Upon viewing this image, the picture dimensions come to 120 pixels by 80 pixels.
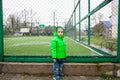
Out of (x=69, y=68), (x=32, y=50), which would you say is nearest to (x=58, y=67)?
(x=69, y=68)

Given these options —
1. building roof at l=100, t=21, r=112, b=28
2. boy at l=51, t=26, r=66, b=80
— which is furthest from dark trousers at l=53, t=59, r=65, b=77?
building roof at l=100, t=21, r=112, b=28

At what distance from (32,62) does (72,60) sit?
922mm

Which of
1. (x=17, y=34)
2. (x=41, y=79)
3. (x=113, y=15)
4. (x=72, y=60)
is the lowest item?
(x=41, y=79)

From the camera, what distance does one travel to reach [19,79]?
474cm

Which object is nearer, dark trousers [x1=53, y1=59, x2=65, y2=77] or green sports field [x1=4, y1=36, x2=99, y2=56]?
dark trousers [x1=53, y1=59, x2=65, y2=77]

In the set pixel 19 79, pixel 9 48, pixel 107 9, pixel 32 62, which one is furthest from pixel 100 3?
pixel 9 48

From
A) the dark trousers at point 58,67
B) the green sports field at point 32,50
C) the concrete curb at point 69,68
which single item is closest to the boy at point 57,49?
the dark trousers at point 58,67

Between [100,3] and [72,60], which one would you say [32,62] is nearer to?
[72,60]

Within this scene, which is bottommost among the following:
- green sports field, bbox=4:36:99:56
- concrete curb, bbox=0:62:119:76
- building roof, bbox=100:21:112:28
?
concrete curb, bbox=0:62:119:76

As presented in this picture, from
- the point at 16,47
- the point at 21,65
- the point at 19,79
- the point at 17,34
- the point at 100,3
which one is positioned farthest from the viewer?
the point at 16,47

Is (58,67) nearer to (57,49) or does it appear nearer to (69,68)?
(69,68)

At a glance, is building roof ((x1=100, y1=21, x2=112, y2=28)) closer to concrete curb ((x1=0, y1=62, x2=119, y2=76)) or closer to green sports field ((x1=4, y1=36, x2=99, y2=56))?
green sports field ((x1=4, y1=36, x2=99, y2=56))

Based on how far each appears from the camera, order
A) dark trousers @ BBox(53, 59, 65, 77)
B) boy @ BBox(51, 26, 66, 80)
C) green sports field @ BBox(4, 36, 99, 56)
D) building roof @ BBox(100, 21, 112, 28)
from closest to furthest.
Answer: boy @ BBox(51, 26, 66, 80), dark trousers @ BBox(53, 59, 65, 77), building roof @ BBox(100, 21, 112, 28), green sports field @ BBox(4, 36, 99, 56)

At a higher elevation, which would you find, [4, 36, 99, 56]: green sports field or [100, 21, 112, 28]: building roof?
[100, 21, 112, 28]: building roof
